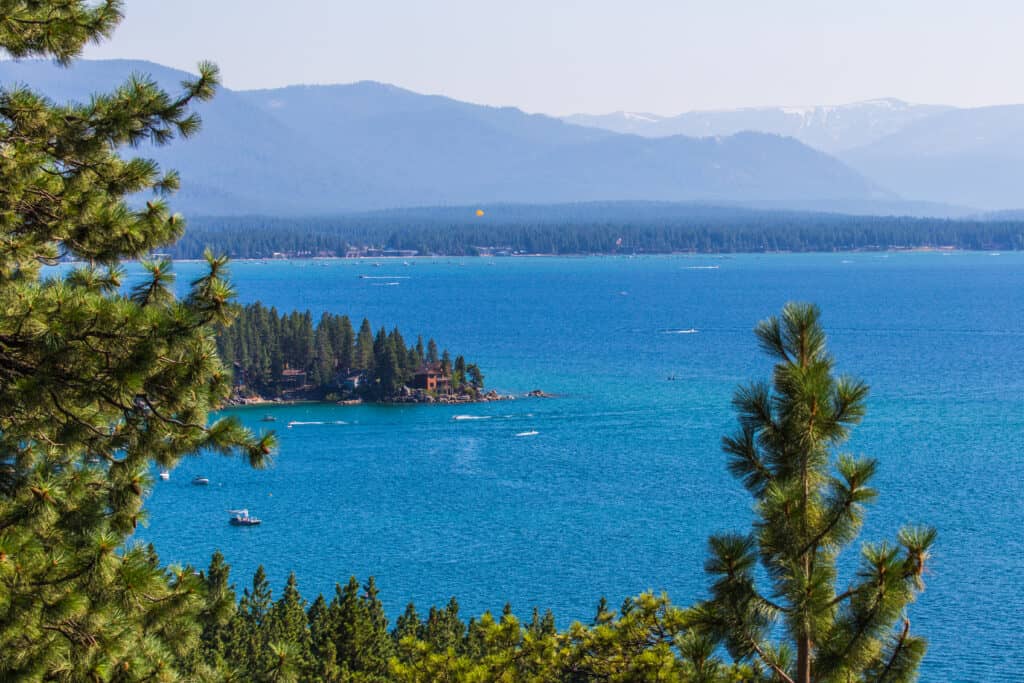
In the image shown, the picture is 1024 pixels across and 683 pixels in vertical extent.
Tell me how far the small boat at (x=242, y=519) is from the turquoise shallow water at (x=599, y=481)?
45 cm

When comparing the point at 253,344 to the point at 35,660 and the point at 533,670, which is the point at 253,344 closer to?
the point at 533,670

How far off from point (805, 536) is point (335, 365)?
5140cm

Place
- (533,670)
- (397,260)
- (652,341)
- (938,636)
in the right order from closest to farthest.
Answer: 1. (533,670)
2. (938,636)
3. (652,341)
4. (397,260)

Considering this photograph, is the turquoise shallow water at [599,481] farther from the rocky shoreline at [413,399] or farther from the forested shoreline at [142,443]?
the forested shoreline at [142,443]

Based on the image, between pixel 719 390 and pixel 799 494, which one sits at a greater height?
pixel 799 494

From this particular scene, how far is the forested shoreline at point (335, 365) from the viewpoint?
→ 54.3 meters

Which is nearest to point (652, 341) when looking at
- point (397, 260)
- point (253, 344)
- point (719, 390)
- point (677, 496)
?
point (719, 390)

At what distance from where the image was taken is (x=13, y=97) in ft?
27.7

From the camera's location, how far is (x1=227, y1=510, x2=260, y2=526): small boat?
1309 inches

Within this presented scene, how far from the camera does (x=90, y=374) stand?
6.88m

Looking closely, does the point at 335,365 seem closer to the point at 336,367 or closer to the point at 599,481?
the point at 336,367

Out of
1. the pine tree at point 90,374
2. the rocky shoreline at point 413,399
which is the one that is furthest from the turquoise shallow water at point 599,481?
the pine tree at point 90,374

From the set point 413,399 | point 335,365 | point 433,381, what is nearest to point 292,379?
point 335,365

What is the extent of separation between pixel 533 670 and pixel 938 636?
15181mm
